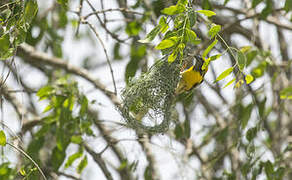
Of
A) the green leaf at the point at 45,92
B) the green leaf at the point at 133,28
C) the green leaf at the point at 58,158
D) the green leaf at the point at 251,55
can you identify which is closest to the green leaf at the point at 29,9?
the green leaf at the point at 45,92

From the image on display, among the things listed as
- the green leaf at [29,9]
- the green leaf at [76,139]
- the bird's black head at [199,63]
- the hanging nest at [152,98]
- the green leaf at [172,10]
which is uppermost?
the green leaf at [29,9]

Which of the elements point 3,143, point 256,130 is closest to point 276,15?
point 256,130

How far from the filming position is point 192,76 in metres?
2.36

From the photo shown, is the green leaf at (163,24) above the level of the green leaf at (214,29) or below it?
above

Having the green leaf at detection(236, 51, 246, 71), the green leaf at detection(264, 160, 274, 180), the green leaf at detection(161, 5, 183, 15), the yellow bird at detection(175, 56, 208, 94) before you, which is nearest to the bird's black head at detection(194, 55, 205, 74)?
the yellow bird at detection(175, 56, 208, 94)

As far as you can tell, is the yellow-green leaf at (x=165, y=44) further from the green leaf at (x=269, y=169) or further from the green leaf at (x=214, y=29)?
the green leaf at (x=269, y=169)

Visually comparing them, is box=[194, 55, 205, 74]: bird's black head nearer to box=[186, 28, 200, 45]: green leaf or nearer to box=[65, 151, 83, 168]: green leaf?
box=[186, 28, 200, 45]: green leaf

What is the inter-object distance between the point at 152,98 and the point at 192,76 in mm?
264

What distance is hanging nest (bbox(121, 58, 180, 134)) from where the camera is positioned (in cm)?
224

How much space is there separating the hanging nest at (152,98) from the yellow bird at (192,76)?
10cm

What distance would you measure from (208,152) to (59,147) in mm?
2038

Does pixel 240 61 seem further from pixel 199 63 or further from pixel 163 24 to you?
pixel 199 63

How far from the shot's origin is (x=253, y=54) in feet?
9.35

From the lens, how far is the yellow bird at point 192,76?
7.58 ft
